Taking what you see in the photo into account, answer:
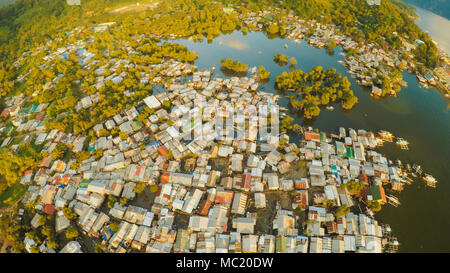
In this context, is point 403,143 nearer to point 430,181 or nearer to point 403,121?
point 430,181

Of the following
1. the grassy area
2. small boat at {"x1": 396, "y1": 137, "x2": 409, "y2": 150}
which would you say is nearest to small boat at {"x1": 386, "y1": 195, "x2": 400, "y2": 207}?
small boat at {"x1": 396, "y1": 137, "x2": 409, "y2": 150}

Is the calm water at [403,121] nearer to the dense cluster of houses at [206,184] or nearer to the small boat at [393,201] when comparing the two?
the small boat at [393,201]

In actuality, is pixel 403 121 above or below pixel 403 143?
above

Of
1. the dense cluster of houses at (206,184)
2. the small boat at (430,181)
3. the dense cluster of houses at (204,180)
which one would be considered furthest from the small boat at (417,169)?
the dense cluster of houses at (206,184)

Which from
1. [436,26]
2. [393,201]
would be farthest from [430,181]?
[436,26]

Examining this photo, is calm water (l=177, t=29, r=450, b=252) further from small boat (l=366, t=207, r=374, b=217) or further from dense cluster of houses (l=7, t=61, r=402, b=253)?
dense cluster of houses (l=7, t=61, r=402, b=253)
